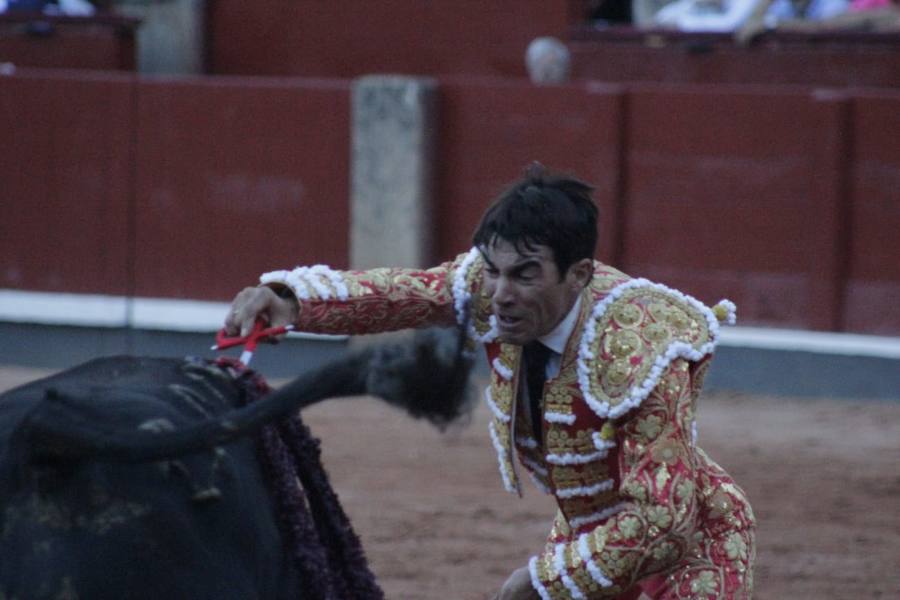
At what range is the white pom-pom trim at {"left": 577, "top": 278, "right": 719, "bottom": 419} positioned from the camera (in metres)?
2.08

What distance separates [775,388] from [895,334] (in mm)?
536

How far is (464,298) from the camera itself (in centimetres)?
A: 229

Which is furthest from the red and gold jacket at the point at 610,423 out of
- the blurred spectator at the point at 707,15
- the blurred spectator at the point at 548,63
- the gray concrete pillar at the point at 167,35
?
the gray concrete pillar at the point at 167,35

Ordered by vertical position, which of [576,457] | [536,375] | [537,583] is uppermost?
[536,375]

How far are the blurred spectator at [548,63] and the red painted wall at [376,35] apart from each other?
3.15 feet

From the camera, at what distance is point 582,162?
711 centimetres

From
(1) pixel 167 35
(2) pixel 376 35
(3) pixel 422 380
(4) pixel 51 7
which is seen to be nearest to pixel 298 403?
(3) pixel 422 380

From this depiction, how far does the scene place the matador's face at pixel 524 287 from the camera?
206 cm

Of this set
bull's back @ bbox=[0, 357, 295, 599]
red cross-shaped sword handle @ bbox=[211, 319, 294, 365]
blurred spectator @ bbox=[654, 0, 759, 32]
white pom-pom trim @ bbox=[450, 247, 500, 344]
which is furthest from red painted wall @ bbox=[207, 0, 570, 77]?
bull's back @ bbox=[0, 357, 295, 599]

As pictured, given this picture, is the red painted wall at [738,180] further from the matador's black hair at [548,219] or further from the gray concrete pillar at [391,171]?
the matador's black hair at [548,219]

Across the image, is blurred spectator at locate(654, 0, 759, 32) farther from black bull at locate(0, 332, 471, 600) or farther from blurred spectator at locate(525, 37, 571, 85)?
black bull at locate(0, 332, 471, 600)

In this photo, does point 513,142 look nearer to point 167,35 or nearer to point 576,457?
point 167,35

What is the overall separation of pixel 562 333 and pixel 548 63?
17.0ft

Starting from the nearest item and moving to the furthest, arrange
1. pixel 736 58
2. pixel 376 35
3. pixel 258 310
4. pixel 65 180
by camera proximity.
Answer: pixel 258 310 → pixel 736 58 → pixel 65 180 → pixel 376 35
